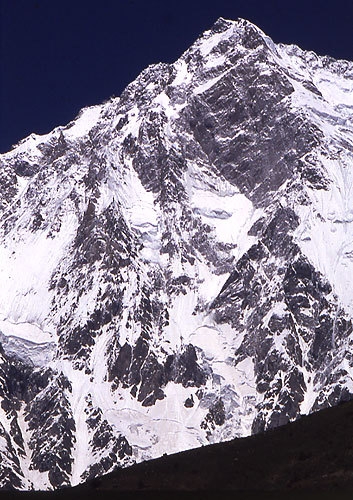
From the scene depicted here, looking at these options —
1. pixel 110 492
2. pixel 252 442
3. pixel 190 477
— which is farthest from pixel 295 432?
pixel 110 492

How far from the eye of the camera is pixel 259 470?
9250cm

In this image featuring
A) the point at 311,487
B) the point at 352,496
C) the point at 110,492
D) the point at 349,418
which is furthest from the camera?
the point at 349,418

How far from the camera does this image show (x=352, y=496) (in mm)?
80188

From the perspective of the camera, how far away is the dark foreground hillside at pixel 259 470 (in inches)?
3455

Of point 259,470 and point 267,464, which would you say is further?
point 267,464

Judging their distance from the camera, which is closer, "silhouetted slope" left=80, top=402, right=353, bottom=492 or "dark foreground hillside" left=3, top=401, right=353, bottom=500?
"dark foreground hillside" left=3, top=401, right=353, bottom=500

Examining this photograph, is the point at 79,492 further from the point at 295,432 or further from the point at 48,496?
the point at 295,432

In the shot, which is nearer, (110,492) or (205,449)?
(110,492)

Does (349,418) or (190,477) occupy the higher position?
(349,418)

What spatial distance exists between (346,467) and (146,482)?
52.0ft

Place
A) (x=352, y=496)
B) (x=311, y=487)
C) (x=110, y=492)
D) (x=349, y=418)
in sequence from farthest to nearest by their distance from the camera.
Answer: (x=349, y=418) < (x=110, y=492) < (x=311, y=487) < (x=352, y=496)

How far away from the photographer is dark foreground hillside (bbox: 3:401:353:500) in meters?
87.8

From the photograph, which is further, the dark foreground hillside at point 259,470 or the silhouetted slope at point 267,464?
the silhouetted slope at point 267,464

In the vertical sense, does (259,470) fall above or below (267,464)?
below
